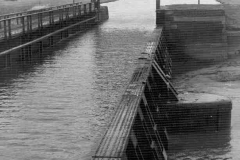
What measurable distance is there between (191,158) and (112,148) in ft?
18.5

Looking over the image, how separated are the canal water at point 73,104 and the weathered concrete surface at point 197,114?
19cm

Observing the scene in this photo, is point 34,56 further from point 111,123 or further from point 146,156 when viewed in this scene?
point 111,123

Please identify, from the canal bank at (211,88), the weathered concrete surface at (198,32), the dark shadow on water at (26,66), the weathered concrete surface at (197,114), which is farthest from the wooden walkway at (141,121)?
the weathered concrete surface at (198,32)

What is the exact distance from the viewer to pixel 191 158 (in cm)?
1195

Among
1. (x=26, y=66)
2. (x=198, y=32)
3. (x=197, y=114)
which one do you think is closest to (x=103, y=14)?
(x=198, y=32)

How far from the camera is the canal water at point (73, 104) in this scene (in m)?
7.39

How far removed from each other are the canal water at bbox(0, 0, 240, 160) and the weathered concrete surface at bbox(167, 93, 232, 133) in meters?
0.19

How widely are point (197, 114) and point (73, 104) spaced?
3764 mm

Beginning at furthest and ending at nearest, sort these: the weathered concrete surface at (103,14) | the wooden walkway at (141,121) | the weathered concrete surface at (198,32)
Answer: the weathered concrete surface at (103,14), the weathered concrete surface at (198,32), the wooden walkway at (141,121)

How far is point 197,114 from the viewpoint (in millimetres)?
12562

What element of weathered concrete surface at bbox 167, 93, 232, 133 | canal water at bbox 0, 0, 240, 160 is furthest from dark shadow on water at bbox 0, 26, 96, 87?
weathered concrete surface at bbox 167, 93, 232, 133

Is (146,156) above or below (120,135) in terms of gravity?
below

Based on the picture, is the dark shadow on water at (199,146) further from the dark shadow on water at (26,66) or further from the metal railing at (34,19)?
the metal railing at (34,19)

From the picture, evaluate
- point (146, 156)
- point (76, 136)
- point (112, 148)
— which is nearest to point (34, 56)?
point (146, 156)
